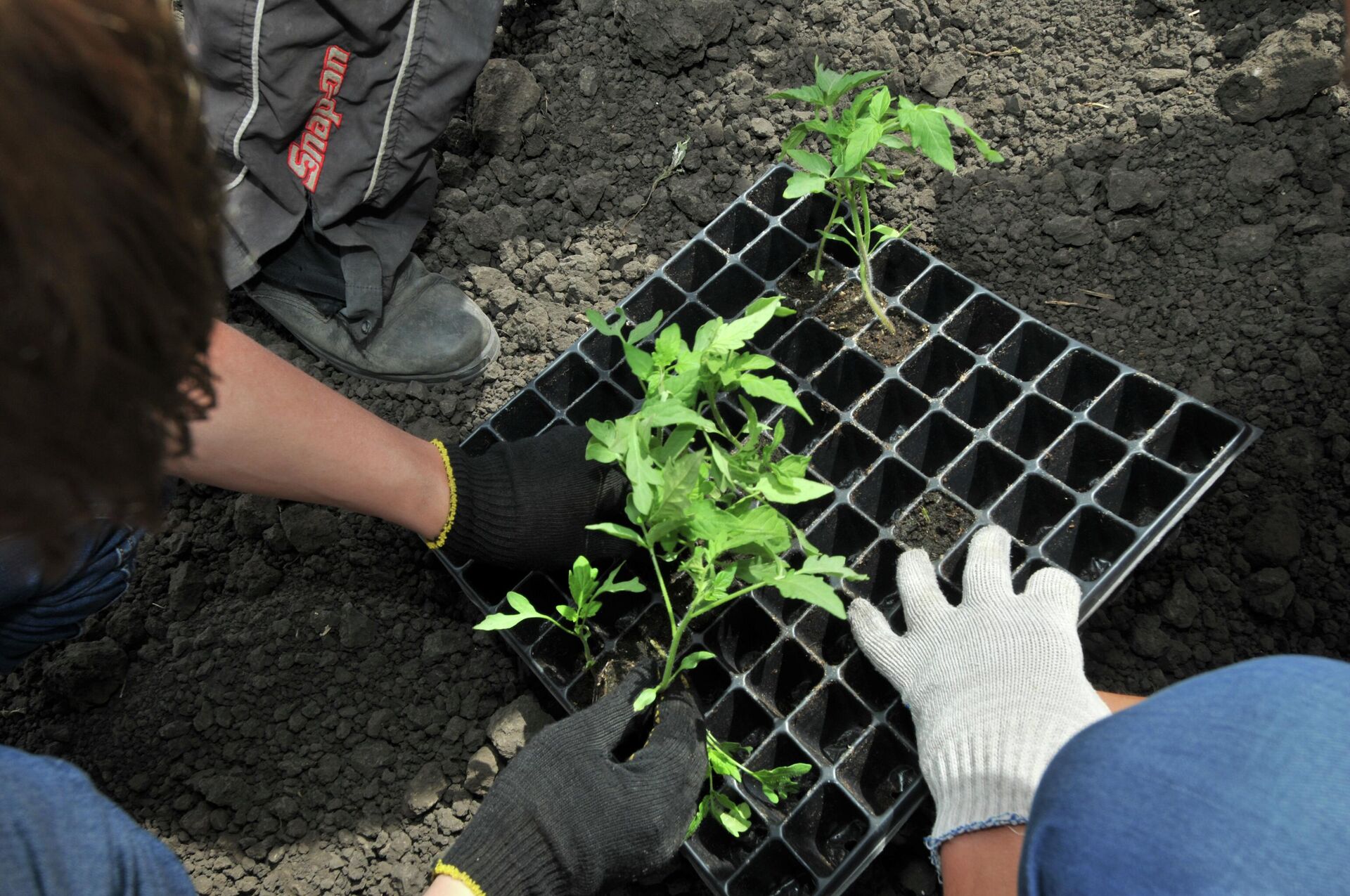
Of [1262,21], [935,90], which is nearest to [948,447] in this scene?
[935,90]

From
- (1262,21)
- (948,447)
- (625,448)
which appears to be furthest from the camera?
(1262,21)

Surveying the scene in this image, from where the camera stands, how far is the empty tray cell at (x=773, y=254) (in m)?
2.10

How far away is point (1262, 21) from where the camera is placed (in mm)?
2189

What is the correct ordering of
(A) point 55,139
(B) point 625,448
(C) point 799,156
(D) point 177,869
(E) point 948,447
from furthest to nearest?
(E) point 948,447 → (C) point 799,156 → (B) point 625,448 → (D) point 177,869 → (A) point 55,139

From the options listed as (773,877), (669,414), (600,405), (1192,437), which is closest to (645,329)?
(669,414)

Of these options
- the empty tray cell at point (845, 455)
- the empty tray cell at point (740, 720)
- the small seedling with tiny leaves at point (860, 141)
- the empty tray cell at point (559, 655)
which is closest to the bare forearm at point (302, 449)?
the empty tray cell at point (559, 655)

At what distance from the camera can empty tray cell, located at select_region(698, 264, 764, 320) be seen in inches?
81.3

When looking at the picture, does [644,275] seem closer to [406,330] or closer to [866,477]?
[406,330]

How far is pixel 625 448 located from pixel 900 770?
2.54 feet

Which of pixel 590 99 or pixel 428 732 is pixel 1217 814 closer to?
pixel 428 732

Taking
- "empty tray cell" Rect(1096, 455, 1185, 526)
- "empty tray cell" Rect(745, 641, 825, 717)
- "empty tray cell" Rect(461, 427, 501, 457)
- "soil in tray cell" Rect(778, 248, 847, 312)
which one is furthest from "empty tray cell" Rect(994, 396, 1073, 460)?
"empty tray cell" Rect(461, 427, 501, 457)

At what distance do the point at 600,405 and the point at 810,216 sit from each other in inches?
25.2

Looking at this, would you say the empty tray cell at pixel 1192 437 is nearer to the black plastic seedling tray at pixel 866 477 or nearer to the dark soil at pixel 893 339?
the black plastic seedling tray at pixel 866 477

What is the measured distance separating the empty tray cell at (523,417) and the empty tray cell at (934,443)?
2.44 ft
